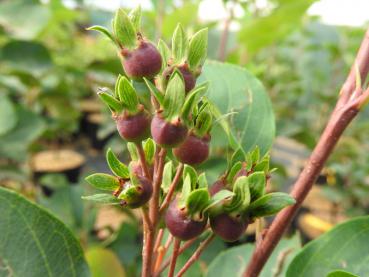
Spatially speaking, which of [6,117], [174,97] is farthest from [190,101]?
[6,117]

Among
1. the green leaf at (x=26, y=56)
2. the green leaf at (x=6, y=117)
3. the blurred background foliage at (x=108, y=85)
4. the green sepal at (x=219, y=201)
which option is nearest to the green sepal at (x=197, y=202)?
the green sepal at (x=219, y=201)

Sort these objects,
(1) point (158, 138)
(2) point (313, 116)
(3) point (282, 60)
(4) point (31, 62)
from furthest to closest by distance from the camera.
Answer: (3) point (282, 60) < (2) point (313, 116) < (4) point (31, 62) < (1) point (158, 138)

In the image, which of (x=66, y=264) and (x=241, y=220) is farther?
(x=66, y=264)

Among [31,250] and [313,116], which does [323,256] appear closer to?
[31,250]

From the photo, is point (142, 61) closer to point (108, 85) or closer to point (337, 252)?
point (337, 252)

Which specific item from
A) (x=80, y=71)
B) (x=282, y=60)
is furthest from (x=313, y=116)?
(x=80, y=71)
